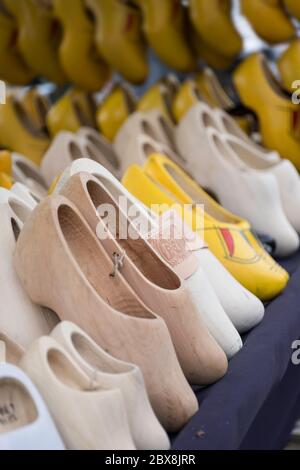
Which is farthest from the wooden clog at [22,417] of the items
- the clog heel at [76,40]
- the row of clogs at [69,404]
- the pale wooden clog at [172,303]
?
the clog heel at [76,40]

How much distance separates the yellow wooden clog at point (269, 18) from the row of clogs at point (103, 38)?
0.28ft

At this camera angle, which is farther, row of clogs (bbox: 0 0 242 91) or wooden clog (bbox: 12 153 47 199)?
row of clogs (bbox: 0 0 242 91)

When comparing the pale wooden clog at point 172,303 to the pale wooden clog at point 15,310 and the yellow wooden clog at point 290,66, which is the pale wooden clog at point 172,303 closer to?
the pale wooden clog at point 15,310

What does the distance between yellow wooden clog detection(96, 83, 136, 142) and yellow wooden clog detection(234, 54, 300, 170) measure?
0.33 m

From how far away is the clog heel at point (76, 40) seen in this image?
2.56 meters

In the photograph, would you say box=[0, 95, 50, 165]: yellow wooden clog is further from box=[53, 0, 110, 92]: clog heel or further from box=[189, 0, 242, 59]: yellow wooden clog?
box=[189, 0, 242, 59]: yellow wooden clog

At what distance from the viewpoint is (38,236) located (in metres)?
1.08

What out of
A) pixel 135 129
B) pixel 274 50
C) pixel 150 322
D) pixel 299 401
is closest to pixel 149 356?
pixel 150 322

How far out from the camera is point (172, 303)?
1137 millimetres

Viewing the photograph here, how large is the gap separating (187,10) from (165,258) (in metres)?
1.44

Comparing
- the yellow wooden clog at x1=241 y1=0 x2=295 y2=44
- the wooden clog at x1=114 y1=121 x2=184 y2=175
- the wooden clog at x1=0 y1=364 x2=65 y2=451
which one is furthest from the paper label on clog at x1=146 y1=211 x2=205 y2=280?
the yellow wooden clog at x1=241 y1=0 x2=295 y2=44

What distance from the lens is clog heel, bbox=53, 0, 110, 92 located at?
256 centimetres

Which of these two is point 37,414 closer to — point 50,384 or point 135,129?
point 50,384

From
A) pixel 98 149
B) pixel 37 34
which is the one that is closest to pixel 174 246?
pixel 98 149
